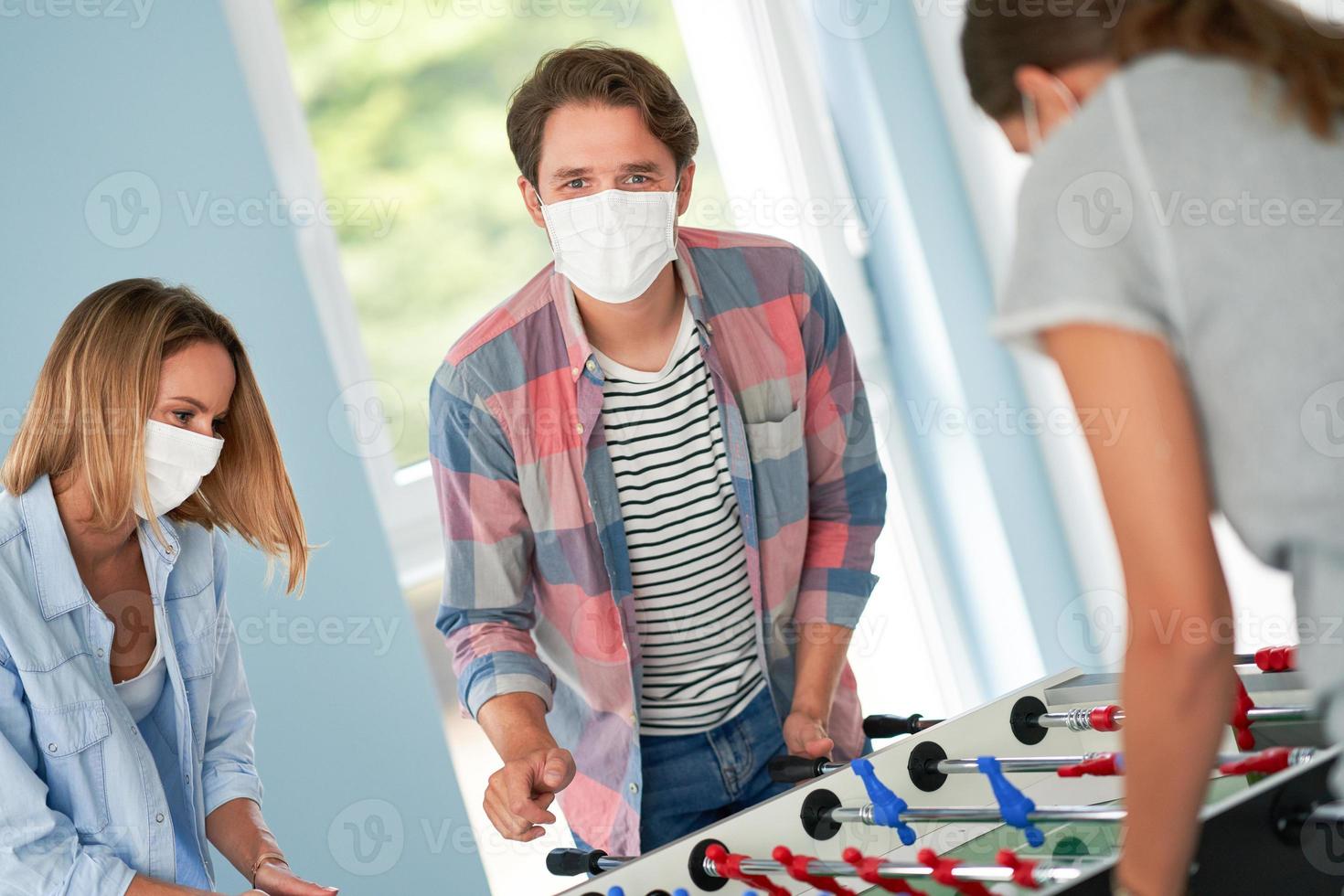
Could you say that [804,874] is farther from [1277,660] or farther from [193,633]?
[193,633]

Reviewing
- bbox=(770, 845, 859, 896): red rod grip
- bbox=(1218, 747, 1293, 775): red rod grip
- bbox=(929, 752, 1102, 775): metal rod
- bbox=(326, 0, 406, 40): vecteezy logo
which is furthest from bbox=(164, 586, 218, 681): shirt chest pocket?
bbox=(326, 0, 406, 40): vecteezy logo

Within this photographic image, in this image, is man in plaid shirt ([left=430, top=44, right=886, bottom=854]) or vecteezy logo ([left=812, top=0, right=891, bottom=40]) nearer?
man in plaid shirt ([left=430, top=44, right=886, bottom=854])

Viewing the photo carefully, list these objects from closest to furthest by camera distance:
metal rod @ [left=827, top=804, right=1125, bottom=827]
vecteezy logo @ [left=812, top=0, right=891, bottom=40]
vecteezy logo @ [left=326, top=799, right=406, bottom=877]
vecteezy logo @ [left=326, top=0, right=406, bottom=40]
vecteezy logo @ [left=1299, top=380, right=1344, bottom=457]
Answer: vecteezy logo @ [left=1299, top=380, right=1344, bottom=457], metal rod @ [left=827, top=804, right=1125, bottom=827], vecteezy logo @ [left=326, top=799, right=406, bottom=877], vecteezy logo @ [left=326, top=0, right=406, bottom=40], vecteezy logo @ [left=812, top=0, right=891, bottom=40]

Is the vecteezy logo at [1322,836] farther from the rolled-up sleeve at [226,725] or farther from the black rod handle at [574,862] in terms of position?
the rolled-up sleeve at [226,725]

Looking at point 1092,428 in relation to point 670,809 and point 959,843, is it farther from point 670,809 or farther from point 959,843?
point 670,809

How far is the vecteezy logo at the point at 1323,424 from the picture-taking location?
772 millimetres

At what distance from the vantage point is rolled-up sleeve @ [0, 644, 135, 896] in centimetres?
143

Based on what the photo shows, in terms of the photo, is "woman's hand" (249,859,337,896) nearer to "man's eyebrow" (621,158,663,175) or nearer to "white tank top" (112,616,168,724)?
"white tank top" (112,616,168,724)

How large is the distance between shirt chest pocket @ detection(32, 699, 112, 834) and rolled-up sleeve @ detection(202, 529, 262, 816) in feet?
0.81

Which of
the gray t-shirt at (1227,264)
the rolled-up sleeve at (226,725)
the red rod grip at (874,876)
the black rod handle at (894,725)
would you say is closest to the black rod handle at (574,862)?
the red rod grip at (874,876)

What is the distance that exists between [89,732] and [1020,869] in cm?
115

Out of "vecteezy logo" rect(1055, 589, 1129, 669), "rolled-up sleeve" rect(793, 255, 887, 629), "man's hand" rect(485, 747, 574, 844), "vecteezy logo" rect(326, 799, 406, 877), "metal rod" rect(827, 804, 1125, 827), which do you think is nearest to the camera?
"metal rod" rect(827, 804, 1125, 827)

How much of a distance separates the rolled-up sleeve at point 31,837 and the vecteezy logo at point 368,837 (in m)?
0.87

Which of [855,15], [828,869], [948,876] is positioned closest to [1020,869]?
[948,876]
